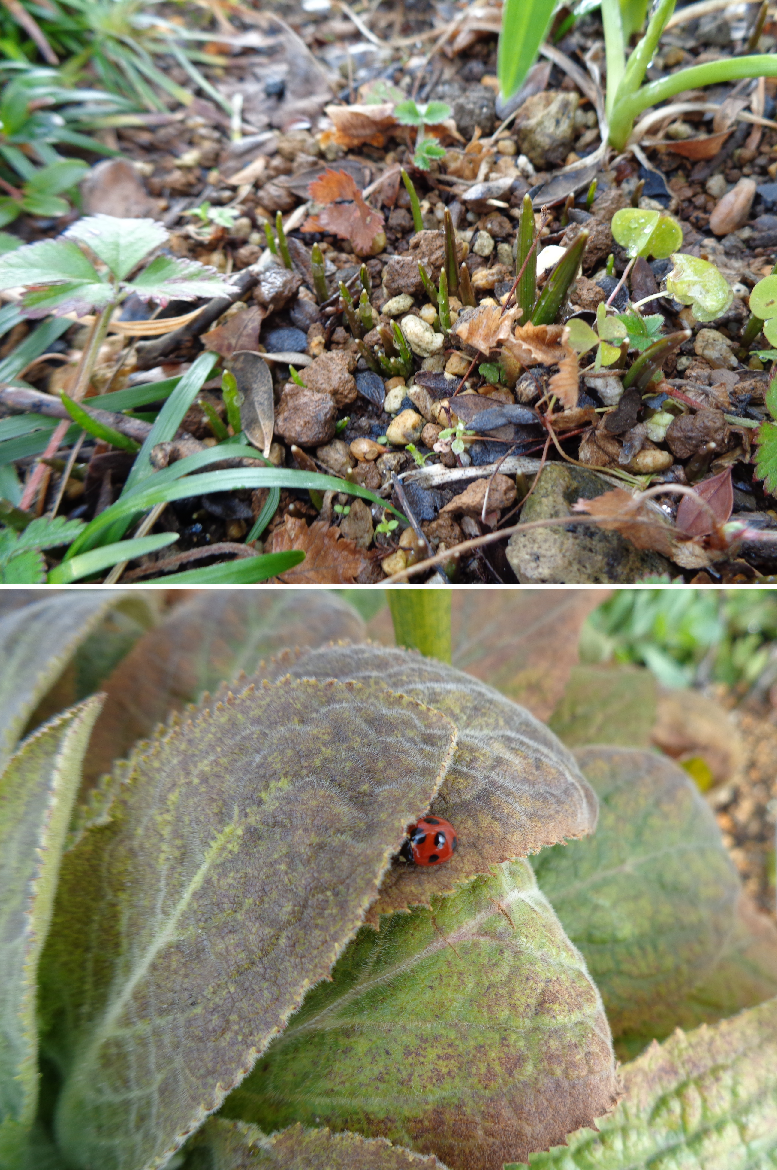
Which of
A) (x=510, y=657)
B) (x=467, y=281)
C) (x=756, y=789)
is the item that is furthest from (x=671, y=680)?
(x=467, y=281)

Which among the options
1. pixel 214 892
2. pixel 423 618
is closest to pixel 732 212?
pixel 423 618

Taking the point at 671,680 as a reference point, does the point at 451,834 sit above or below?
above

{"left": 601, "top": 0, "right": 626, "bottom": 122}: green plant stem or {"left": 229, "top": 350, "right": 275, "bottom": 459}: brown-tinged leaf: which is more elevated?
{"left": 601, "top": 0, "right": 626, "bottom": 122}: green plant stem

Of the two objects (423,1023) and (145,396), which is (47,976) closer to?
(423,1023)

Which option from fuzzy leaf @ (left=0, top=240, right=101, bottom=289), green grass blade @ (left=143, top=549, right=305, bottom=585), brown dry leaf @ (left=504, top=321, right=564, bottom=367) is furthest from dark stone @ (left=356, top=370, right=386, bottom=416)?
fuzzy leaf @ (left=0, top=240, right=101, bottom=289)

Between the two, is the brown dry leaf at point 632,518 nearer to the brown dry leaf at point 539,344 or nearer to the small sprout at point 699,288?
the brown dry leaf at point 539,344

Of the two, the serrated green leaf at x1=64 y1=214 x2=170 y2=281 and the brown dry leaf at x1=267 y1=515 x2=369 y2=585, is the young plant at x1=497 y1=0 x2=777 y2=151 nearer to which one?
the serrated green leaf at x1=64 y1=214 x2=170 y2=281

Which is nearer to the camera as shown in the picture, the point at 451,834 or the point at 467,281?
the point at 451,834
